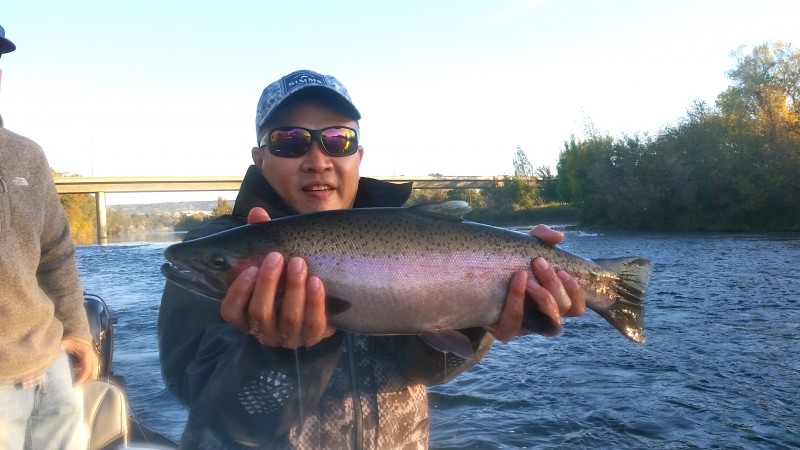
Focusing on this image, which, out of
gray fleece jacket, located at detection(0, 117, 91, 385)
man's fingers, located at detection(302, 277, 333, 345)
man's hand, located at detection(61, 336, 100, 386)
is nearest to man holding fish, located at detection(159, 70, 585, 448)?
man's fingers, located at detection(302, 277, 333, 345)

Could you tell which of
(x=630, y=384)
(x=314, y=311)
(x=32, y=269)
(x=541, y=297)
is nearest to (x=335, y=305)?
(x=314, y=311)

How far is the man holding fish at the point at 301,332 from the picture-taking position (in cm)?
228

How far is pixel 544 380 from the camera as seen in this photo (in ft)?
29.5

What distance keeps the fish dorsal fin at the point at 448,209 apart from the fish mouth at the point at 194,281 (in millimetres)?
924

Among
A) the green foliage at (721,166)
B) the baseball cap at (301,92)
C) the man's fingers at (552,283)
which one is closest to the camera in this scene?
the man's fingers at (552,283)

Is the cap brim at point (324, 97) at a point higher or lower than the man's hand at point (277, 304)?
higher

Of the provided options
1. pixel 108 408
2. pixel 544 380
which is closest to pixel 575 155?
pixel 544 380

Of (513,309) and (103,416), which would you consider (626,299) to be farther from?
(103,416)

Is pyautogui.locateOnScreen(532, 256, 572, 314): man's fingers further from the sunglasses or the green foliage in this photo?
the green foliage

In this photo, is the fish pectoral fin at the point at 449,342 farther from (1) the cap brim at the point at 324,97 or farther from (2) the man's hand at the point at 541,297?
(1) the cap brim at the point at 324,97

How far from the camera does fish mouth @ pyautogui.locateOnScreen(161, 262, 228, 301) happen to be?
245 cm

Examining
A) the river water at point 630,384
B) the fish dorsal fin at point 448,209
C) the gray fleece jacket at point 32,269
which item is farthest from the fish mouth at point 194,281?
the river water at point 630,384

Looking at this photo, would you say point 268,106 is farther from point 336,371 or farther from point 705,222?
point 705,222

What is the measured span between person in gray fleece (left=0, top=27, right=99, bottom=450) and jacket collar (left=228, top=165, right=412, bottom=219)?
1.21 m
